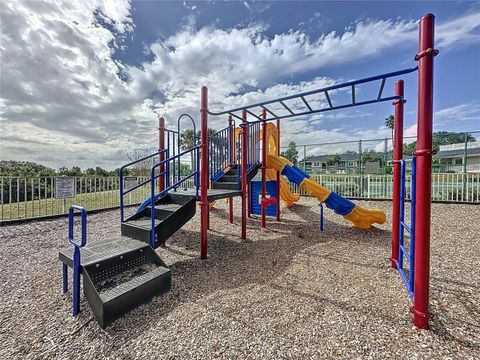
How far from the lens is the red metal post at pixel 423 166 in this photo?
199 cm

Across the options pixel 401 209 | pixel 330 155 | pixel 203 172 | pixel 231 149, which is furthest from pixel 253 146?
pixel 330 155

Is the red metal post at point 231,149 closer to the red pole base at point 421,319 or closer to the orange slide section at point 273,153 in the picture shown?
the orange slide section at point 273,153

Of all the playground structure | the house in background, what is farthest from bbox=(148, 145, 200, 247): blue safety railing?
the house in background

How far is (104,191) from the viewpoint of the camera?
872cm

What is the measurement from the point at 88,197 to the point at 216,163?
6.44 metres

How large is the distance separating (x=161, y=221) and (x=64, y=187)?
17.6 ft

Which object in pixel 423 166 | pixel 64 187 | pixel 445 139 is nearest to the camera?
pixel 423 166

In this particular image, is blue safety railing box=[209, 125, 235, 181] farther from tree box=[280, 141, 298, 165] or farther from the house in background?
the house in background

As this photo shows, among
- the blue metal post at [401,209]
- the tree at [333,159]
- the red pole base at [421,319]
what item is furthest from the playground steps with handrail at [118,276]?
the tree at [333,159]

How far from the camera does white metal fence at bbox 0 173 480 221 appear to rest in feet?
21.7

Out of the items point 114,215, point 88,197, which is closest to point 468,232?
point 114,215

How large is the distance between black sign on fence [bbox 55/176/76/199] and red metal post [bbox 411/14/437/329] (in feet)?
27.8

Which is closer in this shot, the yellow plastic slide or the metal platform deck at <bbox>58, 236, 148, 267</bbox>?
the metal platform deck at <bbox>58, 236, 148, 267</bbox>

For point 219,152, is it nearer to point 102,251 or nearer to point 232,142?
point 232,142
